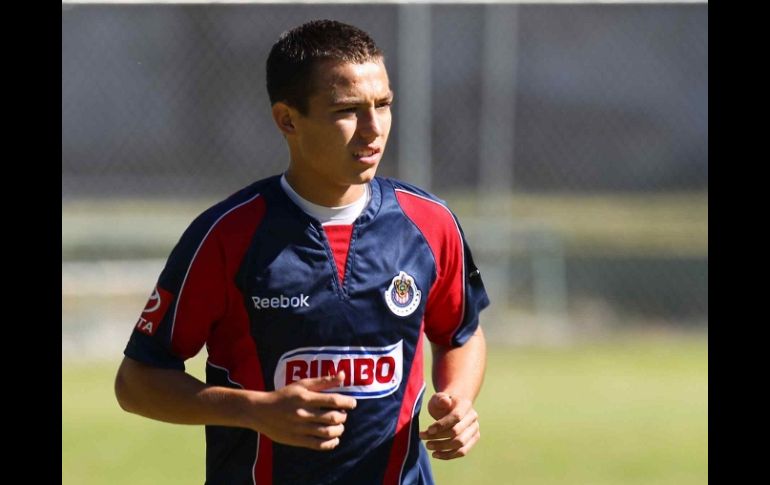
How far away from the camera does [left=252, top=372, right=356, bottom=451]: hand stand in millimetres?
2729

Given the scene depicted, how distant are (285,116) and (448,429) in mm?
864

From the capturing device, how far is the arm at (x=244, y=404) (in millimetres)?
2734

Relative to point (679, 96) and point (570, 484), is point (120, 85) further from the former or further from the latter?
point (570, 484)

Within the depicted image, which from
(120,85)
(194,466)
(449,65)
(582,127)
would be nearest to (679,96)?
(582,127)

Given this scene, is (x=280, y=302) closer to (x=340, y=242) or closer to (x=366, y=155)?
(x=340, y=242)

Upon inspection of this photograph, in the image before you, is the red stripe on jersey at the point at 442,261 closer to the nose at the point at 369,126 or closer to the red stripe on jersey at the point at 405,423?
the red stripe on jersey at the point at 405,423

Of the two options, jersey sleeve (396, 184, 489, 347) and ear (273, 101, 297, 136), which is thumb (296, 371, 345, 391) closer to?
jersey sleeve (396, 184, 489, 347)

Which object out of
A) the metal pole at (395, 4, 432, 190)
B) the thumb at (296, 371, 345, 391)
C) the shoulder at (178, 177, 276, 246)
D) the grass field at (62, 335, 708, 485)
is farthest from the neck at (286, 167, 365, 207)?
the metal pole at (395, 4, 432, 190)

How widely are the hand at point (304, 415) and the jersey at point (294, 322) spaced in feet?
0.58

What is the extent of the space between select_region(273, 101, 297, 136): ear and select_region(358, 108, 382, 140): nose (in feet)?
0.64

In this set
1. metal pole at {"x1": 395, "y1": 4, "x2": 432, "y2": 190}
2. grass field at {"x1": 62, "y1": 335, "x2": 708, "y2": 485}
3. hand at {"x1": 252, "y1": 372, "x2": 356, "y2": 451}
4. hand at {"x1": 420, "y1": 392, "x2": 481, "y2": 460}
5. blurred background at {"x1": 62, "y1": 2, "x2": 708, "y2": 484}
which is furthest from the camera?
metal pole at {"x1": 395, "y1": 4, "x2": 432, "y2": 190}

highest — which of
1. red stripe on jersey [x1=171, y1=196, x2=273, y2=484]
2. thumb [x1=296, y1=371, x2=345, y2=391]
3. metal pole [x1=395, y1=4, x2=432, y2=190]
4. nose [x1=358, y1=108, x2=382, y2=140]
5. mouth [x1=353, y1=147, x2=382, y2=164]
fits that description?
metal pole [x1=395, y1=4, x2=432, y2=190]

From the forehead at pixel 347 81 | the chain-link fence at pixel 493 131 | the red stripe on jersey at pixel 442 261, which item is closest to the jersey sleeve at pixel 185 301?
the forehead at pixel 347 81

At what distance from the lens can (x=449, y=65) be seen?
41.2 feet
